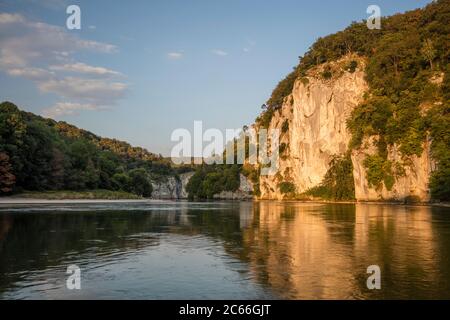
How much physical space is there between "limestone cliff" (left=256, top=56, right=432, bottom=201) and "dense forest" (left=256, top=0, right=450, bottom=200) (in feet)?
9.00

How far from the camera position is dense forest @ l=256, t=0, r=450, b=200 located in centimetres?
7012

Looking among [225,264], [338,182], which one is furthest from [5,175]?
[338,182]

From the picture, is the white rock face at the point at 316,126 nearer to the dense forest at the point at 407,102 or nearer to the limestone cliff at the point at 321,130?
the limestone cliff at the point at 321,130

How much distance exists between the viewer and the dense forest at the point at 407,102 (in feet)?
230

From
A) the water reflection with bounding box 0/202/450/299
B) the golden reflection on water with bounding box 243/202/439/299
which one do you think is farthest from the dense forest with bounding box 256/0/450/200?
the water reflection with bounding box 0/202/450/299

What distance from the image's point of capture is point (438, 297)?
952 centimetres

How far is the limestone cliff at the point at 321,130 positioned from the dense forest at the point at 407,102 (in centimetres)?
274

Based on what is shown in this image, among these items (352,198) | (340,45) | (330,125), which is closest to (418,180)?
(352,198)

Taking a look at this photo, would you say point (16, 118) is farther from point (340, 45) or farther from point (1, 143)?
point (340, 45)

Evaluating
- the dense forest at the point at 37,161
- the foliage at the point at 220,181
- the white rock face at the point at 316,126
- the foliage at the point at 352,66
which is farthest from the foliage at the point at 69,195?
the foliage at the point at 220,181

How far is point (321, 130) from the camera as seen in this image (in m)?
109

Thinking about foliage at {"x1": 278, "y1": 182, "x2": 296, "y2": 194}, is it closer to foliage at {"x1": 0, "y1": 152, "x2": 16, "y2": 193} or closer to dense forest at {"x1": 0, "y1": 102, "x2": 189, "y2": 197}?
dense forest at {"x1": 0, "y1": 102, "x2": 189, "y2": 197}

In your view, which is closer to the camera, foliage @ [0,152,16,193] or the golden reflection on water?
the golden reflection on water

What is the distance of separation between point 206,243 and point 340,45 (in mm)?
107849
